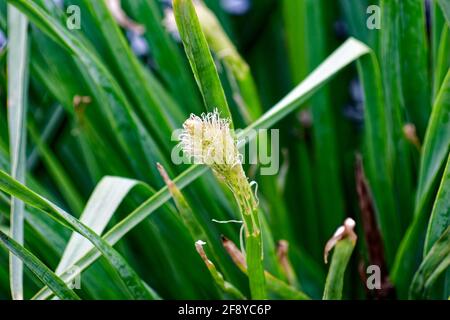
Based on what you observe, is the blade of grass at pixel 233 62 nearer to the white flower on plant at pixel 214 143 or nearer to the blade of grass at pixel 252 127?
the blade of grass at pixel 252 127

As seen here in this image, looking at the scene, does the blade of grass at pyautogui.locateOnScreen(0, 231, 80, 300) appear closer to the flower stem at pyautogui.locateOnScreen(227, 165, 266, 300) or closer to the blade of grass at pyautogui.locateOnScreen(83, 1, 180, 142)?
the flower stem at pyautogui.locateOnScreen(227, 165, 266, 300)

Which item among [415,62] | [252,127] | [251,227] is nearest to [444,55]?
[415,62]

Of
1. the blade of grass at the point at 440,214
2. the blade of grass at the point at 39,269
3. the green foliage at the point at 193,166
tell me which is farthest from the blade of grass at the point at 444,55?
the blade of grass at the point at 39,269

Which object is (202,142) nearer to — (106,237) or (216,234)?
(106,237)

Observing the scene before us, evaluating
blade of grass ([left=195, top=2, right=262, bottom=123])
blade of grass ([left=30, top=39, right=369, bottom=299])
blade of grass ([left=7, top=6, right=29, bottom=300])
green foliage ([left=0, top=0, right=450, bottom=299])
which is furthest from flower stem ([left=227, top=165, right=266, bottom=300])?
blade of grass ([left=195, top=2, right=262, bottom=123])

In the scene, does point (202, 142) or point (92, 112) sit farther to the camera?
point (92, 112)
